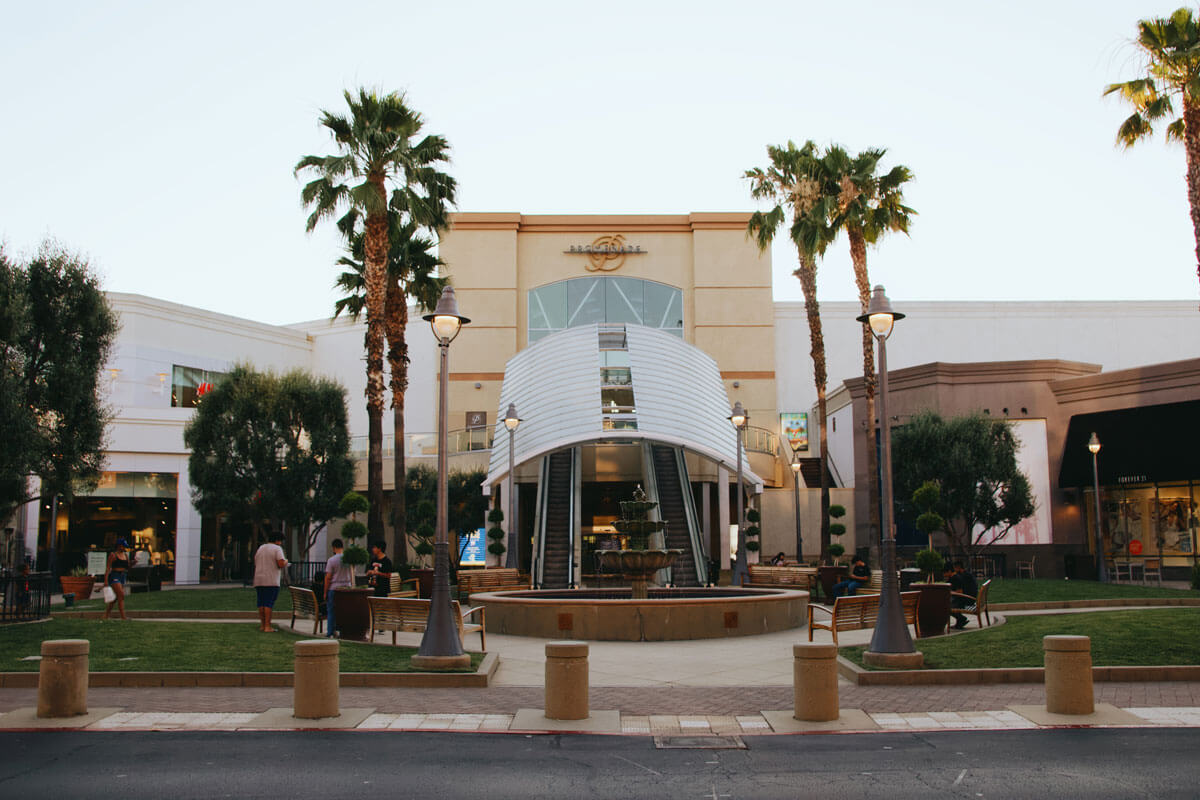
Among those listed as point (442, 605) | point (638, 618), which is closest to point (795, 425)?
point (638, 618)

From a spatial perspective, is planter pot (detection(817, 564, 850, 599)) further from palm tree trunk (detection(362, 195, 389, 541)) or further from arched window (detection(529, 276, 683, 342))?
arched window (detection(529, 276, 683, 342))

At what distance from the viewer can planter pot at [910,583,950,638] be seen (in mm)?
15820

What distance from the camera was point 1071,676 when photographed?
9.77 metres

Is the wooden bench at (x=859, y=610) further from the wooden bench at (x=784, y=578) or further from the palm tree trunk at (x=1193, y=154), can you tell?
the palm tree trunk at (x=1193, y=154)

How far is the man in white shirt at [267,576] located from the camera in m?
16.6

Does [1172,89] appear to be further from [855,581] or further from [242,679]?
[242,679]

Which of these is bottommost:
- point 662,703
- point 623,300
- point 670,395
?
point 662,703

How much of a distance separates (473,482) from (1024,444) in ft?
64.6

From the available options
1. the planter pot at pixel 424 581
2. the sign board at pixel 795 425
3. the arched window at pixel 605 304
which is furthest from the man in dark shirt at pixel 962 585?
Result: the sign board at pixel 795 425

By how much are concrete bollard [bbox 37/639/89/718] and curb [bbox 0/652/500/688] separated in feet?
6.66

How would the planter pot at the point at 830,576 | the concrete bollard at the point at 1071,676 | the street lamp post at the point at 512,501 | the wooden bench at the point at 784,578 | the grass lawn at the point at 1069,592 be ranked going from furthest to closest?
the street lamp post at the point at 512,501 < the wooden bench at the point at 784,578 < the planter pot at the point at 830,576 < the grass lawn at the point at 1069,592 < the concrete bollard at the point at 1071,676

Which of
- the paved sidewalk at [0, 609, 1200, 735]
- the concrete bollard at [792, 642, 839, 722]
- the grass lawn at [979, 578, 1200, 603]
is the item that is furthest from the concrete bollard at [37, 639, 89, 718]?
the grass lawn at [979, 578, 1200, 603]

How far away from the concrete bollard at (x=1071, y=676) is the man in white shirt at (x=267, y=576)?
37.7 feet

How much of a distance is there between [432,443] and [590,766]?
35375 mm
